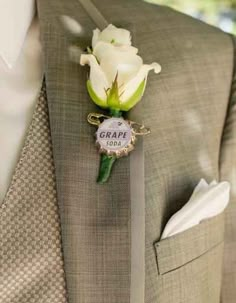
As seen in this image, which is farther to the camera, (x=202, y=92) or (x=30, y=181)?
(x=202, y=92)

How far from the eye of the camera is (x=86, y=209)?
839 mm

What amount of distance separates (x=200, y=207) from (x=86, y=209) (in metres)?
0.16

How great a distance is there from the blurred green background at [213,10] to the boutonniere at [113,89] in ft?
2.64

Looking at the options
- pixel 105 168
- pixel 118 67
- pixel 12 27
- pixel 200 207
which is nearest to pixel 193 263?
pixel 200 207

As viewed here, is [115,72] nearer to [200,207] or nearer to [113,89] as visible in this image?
[113,89]

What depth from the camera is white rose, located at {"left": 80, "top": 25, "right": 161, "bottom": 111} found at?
0.83 m

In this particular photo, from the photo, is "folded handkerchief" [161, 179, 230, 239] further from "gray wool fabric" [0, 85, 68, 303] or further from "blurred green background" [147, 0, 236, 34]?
"blurred green background" [147, 0, 236, 34]

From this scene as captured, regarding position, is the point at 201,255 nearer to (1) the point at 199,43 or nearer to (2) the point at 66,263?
(2) the point at 66,263

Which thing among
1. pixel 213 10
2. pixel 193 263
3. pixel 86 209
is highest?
pixel 213 10

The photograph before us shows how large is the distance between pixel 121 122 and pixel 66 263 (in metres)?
0.19

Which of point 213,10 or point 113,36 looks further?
point 213,10

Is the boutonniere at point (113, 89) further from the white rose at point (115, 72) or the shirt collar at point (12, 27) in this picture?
the shirt collar at point (12, 27)

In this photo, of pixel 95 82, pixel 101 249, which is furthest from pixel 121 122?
pixel 101 249

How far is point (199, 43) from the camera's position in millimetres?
→ 998
